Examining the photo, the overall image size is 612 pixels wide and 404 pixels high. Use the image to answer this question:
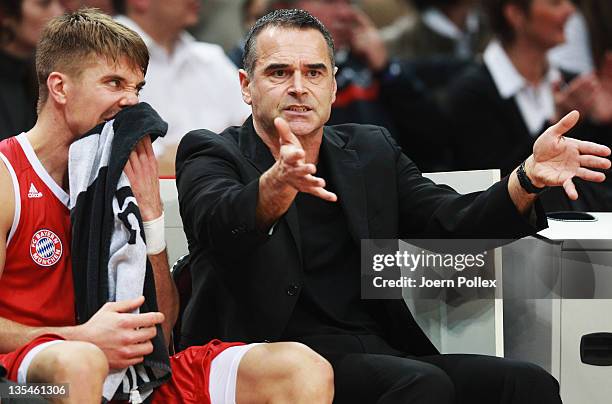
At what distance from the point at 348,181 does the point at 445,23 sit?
2.43m

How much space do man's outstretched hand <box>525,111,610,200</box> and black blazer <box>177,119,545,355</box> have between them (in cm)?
13

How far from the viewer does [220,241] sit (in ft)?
7.87

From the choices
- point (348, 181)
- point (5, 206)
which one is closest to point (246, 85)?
point (348, 181)

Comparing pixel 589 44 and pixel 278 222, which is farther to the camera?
pixel 589 44

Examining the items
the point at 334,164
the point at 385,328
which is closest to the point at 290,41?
the point at 334,164

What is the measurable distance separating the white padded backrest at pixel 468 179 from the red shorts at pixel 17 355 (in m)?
1.18

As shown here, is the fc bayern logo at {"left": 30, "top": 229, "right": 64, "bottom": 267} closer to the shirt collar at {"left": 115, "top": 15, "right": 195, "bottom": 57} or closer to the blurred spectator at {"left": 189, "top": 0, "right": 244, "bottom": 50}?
the shirt collar at {"left": 115, "top": 15, "right": 195, "bottom": 57}

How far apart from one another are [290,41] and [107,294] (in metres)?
0.80

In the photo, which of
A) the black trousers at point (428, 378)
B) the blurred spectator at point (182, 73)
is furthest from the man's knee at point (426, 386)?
the blurred spectator at point (182, 73)

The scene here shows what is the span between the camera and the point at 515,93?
14.7 ft

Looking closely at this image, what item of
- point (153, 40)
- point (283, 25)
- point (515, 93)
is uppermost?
point (153, 40)

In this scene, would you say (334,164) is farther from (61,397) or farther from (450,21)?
(450,21)

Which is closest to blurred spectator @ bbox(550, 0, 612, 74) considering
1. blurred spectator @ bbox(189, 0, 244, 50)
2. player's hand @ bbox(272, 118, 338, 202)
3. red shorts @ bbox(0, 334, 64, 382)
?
blurred spectator @ bbox(189, 0, 244, 50)

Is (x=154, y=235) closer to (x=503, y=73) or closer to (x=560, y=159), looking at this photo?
(x=560, y=159)
